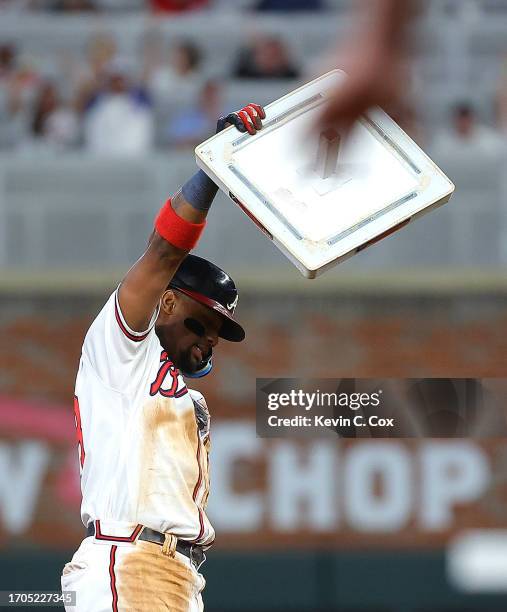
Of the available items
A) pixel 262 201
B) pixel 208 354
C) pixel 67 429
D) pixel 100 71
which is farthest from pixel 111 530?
pixel 100 71

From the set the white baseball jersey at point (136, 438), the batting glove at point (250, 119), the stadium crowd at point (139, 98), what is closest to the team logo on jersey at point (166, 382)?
the white baseball jersey at point (136, 438)

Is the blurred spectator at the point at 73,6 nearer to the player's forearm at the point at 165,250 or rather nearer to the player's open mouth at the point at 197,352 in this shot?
the player's open mouth at the point at 197,352

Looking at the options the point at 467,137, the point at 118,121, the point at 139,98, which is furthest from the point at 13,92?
the point at 467,137

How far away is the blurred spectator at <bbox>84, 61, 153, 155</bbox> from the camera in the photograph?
942cm

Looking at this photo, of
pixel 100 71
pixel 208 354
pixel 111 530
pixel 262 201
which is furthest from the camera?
pixel 100 71

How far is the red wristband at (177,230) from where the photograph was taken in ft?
10.4

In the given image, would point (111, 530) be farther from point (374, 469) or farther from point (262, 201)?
point (374, 469)

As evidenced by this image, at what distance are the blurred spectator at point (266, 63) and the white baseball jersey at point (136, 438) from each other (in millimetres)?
6574

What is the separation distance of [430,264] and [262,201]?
5954mm

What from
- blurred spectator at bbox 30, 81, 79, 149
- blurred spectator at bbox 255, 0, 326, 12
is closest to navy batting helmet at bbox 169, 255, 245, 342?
blurred spectator at bbox 30, 81, 79, 149

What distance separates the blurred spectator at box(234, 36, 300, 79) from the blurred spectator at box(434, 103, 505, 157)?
1220 mm

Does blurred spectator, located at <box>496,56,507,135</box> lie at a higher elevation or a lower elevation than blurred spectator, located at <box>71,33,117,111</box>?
lower

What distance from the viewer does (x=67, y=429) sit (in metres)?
8.80

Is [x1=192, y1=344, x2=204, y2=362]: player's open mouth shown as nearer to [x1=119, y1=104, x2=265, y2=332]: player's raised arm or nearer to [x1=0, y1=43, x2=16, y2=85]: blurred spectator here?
[x1=119, y1=104, x2=265, y2=332]: player's raised arm
